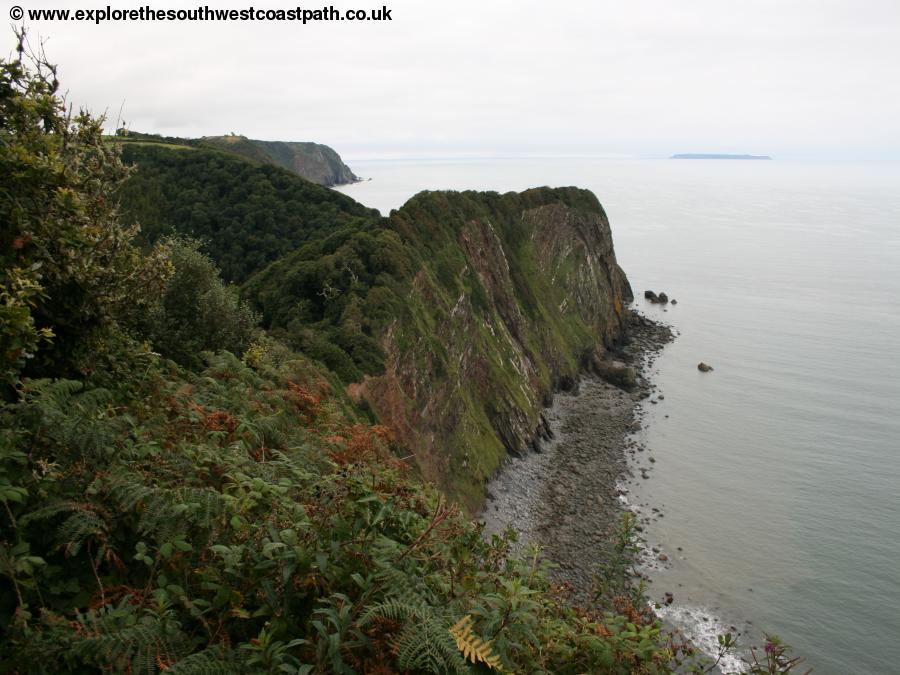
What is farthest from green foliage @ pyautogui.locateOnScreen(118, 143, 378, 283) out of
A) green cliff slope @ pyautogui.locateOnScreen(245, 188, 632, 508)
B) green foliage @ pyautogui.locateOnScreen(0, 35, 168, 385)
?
green foliage @ pyautogui.locateOnScreen(0, 35, 168, 385)

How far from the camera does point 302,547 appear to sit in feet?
23.2

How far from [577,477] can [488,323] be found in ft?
61.6

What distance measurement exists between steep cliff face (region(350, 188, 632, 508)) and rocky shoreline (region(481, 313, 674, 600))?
2.23 metres

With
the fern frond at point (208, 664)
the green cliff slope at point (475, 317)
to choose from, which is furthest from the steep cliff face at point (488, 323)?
the fern frond at point (208, 664)

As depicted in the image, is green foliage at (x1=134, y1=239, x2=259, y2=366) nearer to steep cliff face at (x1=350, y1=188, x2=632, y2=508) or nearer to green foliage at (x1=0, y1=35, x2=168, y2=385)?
green foliage at (x1=0, y1=35, x2=168, y2=385)

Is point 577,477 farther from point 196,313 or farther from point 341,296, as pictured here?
point 196,313

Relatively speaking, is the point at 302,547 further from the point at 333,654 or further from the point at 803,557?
the point at 803,557

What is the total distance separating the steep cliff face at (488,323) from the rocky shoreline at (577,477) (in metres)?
2.23

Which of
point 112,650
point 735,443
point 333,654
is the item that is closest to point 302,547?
point 333,654

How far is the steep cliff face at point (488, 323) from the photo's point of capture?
4347cm

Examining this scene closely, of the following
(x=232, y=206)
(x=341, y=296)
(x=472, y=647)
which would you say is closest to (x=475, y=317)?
(x=341, y=296)

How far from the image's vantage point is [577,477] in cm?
5288

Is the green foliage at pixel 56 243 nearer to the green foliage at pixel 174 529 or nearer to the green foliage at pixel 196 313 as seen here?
the green foliage at pixel 174 529

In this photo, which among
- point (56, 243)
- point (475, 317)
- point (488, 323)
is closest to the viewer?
point (56, 243)
